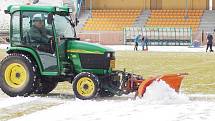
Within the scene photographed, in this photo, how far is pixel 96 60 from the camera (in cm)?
1324

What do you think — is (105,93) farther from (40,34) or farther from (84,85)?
(40,34)

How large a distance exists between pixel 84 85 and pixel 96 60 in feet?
2.39

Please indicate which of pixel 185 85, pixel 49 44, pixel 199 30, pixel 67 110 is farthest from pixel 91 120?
pixel 199 30

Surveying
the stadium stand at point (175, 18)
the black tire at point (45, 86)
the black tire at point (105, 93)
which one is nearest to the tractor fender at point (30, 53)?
the black tire at point (45, 86)

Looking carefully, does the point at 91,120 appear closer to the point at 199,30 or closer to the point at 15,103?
the point at 15,103

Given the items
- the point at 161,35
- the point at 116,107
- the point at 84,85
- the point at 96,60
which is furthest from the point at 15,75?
the point at 161,35

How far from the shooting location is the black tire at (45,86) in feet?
45.6

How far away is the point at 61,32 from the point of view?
44.5 feet

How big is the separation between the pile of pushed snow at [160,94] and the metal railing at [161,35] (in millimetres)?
45356

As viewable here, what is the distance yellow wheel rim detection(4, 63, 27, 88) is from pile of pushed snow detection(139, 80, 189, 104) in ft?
9.33

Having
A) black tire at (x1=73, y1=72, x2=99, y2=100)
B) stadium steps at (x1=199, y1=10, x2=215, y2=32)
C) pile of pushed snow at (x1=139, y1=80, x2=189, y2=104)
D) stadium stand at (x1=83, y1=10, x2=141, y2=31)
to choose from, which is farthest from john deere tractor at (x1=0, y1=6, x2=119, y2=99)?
stadium stand at (x1=83, y1=10, x2=141, y2=31)

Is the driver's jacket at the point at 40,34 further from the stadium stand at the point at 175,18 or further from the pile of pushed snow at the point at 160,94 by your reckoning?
the stadium stand at the point at 175,18

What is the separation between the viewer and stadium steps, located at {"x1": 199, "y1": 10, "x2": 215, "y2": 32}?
59.0 meters

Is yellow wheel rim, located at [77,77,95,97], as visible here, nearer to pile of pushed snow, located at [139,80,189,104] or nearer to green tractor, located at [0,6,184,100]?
green tractor, located at [0,6,184,100]
